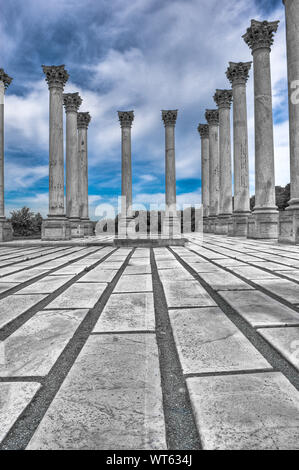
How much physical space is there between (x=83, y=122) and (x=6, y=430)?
29.7 meters

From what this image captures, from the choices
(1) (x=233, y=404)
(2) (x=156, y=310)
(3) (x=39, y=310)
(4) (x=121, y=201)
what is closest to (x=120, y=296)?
(2) (x=156, y=310)

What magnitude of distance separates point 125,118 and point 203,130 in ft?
35.4

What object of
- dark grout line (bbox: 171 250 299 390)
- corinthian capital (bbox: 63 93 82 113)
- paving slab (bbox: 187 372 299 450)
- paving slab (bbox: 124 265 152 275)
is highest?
corinthian capital (bbox: 63 93 82 113)

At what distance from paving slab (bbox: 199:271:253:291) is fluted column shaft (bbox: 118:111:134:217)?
70.5 ft

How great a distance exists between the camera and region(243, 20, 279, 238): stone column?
658 inches

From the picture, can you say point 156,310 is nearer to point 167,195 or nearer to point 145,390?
point 145,390

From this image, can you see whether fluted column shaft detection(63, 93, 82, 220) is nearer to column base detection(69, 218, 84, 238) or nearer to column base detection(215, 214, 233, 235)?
column base detection(69, 218, 84, 238)

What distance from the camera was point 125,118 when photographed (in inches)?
1092

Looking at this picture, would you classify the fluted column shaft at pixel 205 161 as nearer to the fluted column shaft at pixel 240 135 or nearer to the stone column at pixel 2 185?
the fluted column shaft at pixel 240 135

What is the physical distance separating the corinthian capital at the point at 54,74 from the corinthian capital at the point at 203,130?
1958cm

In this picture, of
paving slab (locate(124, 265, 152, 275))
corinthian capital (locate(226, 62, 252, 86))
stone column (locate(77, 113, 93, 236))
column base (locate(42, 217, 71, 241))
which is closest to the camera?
paving slab (locate(124, 265, 152, 275))

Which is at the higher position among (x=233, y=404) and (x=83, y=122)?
(x=83, y=122)

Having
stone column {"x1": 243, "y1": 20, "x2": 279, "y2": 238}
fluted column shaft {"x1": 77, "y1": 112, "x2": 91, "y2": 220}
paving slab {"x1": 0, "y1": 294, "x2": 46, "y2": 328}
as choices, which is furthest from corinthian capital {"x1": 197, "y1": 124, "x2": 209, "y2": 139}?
paving slab {"x1": 0, "y1": 294, "x2": 46, "y2": 328}

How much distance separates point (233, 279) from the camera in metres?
4.95
